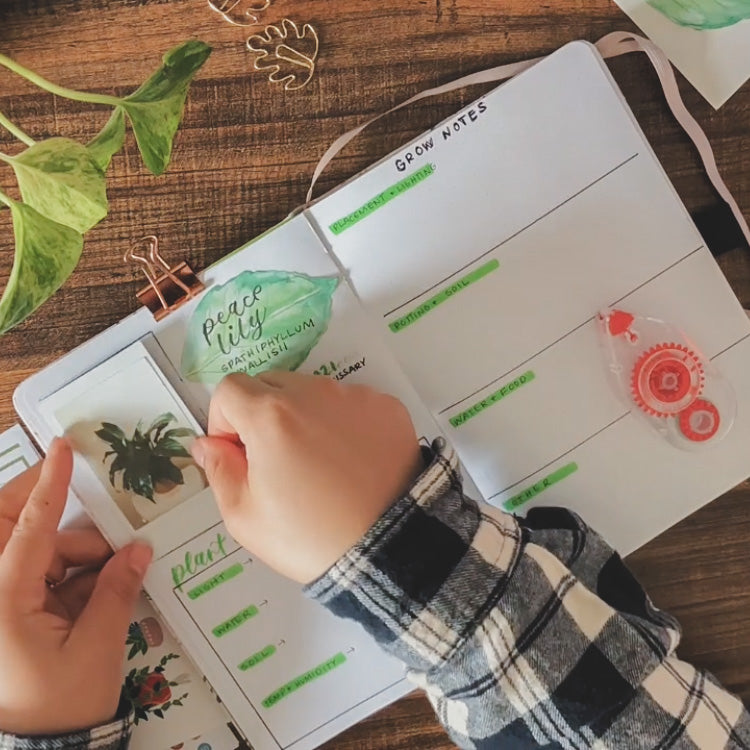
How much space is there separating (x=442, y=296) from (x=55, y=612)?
1.20ft

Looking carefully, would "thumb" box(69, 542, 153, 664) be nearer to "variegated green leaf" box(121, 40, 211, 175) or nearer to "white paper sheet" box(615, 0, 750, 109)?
"variegated green leaf" box(121, 40, 211, 175)

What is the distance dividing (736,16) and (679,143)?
97mm

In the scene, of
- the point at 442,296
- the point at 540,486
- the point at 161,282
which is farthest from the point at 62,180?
the point at 540,486

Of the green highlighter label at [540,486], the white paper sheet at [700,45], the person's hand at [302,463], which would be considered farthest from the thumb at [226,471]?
the white paper sheet at [700,45]

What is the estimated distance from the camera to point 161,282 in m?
0.62

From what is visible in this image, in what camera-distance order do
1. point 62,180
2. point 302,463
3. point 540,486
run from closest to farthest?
point 62,180
point 302,463
point 540,486

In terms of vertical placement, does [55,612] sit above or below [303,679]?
above

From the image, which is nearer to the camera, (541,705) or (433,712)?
(541,705)

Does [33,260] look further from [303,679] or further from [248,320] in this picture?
[303,679]

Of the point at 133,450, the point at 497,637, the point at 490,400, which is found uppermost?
the point at 133,450

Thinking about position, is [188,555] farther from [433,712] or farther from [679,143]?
[679,143]

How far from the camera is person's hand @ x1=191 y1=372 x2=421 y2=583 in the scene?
1.83ft

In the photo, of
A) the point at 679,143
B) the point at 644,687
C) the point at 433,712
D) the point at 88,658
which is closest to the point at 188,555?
the point at 88,658

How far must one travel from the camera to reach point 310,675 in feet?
2.14
